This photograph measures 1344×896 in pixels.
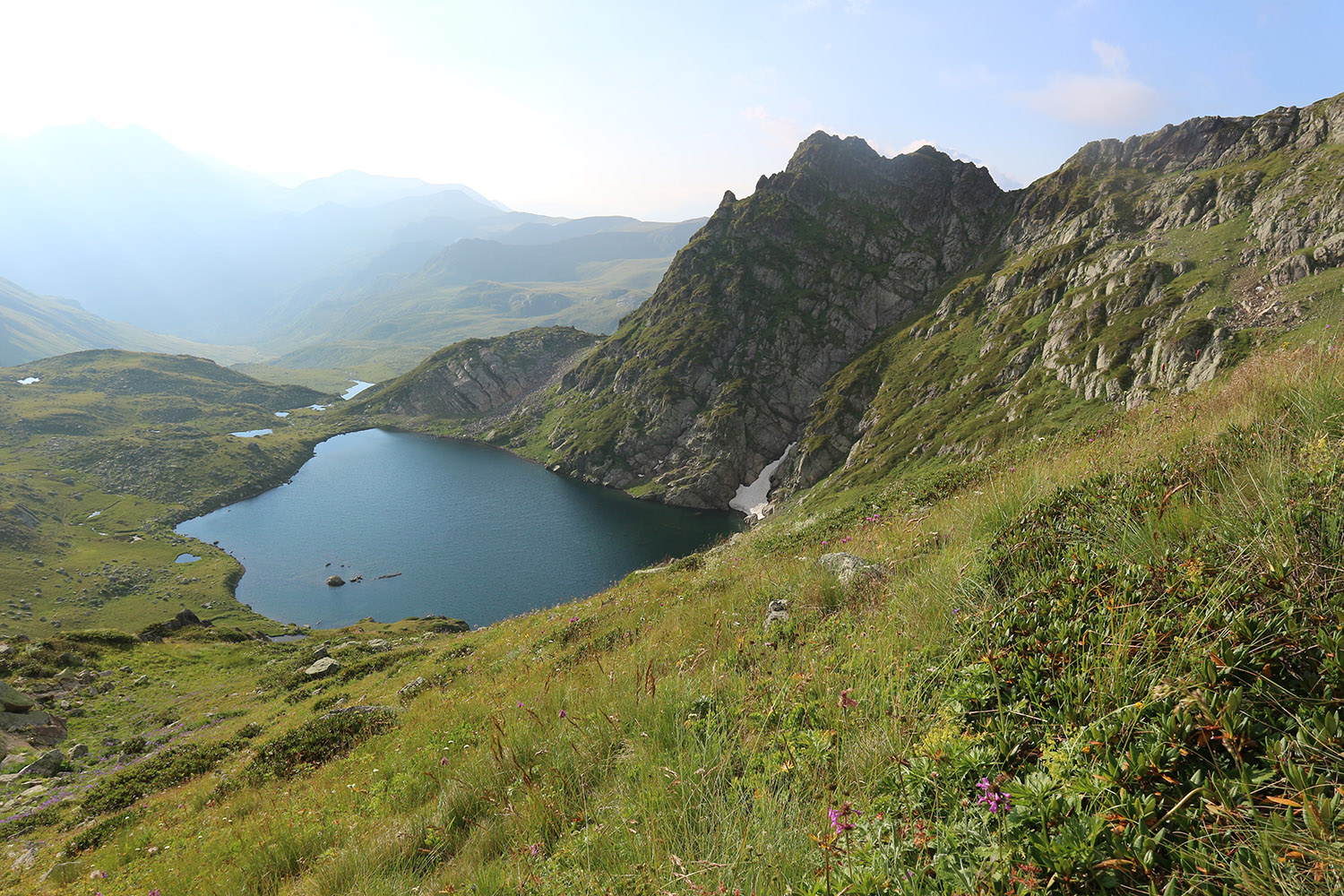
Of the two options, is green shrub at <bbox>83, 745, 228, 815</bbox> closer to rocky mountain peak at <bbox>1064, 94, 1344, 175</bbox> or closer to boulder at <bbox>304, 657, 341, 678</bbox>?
boulder at <bbox>304, 657, 341, 678</bbox>

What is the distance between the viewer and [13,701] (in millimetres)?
32375

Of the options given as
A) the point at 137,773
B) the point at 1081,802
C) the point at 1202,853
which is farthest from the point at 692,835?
the point at 137,773

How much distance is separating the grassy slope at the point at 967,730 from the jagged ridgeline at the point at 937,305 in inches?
2275

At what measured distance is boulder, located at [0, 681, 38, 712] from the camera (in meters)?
31.9

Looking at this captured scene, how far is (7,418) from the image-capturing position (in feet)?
566

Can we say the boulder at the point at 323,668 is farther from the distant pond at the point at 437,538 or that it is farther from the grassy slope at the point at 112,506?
the grassy slope at the point at 112,506

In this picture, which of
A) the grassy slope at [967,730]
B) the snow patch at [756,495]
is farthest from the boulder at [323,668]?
the snow patch at [756,495]

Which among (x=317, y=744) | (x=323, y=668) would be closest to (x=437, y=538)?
(x=323, y=668)

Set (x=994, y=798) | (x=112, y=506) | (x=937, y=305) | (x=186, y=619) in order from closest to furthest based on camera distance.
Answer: (x=994, y=798), (x=186, y=619), (x=112, y=506), (x=937, y=305)

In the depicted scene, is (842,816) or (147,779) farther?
(147,779)

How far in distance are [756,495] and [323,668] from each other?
10793 cm

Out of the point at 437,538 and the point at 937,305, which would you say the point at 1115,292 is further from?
the point at 437,538

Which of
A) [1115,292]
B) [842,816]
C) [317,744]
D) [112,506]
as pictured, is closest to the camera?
[842,816]

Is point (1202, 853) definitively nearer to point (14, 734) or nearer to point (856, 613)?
point (856, 613)
